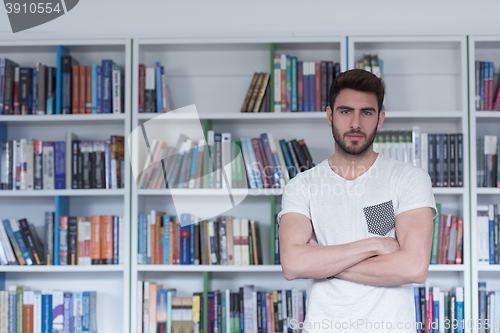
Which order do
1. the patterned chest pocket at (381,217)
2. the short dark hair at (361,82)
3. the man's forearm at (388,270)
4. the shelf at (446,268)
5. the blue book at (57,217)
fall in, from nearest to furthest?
the man's forearm at (388,270) → the patterned chest pocket at (381,217) → the short dark hair at (361,82) → the shelf at (446,268) → the blue book at (57,217)

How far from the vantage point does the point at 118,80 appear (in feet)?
8.27

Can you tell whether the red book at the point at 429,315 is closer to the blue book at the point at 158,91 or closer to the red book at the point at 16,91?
the blue book at the point at 158,91

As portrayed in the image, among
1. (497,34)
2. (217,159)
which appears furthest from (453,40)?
(217,159)

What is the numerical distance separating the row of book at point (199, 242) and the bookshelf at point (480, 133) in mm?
1133

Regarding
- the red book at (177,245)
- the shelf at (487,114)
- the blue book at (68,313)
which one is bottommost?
the blue book at (68,313)

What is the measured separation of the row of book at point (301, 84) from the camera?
2492 millimetres

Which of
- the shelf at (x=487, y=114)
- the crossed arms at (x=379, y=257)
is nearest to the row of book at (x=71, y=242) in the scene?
the crossed arms at (x=379, y=257)

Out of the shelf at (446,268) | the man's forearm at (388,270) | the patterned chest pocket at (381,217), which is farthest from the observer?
the shelf at (446,268)

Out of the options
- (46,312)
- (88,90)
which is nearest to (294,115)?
(88,90)

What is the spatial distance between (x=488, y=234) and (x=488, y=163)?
38 cm

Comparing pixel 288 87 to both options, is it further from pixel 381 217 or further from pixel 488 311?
pixel 488 311

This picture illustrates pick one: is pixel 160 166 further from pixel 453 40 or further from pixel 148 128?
pixel 453 40

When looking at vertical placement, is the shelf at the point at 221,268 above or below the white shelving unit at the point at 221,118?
below

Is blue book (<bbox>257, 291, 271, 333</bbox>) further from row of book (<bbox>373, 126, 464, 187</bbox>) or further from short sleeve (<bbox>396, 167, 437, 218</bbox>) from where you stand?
short sleeve (<bbox>396, 167, 437, 218</bbox>)
